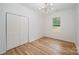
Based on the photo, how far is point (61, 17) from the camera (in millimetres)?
1550

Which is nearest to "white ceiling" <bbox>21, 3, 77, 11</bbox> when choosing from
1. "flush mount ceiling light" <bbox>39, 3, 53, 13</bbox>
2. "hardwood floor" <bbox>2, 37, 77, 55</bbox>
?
"flush mount ceiling light" <bbox>39, 3, 53, 13</bbox>

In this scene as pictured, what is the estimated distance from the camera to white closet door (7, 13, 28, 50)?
1.45 meters

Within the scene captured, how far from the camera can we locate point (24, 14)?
1.52 metres

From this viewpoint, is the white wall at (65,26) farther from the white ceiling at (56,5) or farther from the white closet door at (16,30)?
the white closet door at (16,30)

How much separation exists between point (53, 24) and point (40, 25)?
0.22 meters

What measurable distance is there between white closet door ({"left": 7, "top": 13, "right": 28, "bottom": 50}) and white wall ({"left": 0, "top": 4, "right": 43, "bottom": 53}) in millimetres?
67

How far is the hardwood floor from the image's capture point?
149 centimetres

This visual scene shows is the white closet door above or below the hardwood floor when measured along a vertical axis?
above

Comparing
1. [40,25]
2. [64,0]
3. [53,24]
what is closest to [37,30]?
[40,25]

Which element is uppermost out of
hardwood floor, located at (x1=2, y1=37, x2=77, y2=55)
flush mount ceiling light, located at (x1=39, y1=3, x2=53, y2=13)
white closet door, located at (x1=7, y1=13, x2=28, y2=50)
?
flush mount ceiling light, located at (x1=39, y1=3, x2=53, y2=13)

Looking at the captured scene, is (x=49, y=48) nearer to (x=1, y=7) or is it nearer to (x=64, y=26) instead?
(x=64, y=26)

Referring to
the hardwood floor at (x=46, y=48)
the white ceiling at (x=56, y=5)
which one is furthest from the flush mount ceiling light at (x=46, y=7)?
the hardwood floor at (x=46, y=48)

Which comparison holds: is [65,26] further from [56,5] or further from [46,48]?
[46,48]

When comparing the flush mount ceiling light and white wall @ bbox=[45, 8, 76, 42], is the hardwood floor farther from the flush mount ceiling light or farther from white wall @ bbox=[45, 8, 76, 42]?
the flush mount ceiling light
